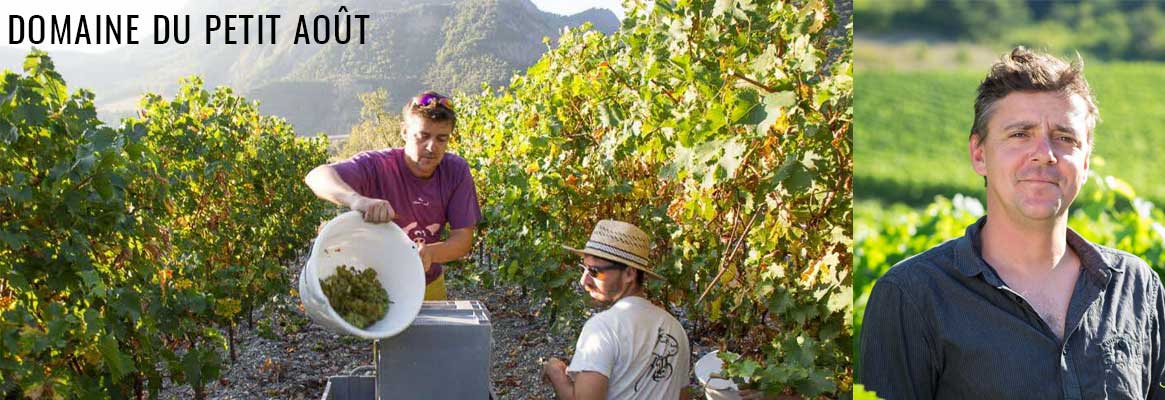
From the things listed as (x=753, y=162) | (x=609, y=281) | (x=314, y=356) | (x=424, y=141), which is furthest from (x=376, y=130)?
(x=753, y=162)

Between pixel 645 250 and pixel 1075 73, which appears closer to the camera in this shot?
pixel 1075 73

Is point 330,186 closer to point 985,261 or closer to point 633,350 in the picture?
point 633,350

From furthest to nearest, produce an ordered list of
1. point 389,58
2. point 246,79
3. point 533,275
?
point 246,79
point 389,58
point 533,275

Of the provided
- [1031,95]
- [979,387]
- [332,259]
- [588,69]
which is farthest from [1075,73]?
[588,69]

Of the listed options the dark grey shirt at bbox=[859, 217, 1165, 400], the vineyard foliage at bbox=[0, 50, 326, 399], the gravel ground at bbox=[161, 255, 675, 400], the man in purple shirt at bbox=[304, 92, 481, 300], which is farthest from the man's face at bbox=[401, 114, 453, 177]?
the gravel ground at bbox=[161, 255, 675, 400]

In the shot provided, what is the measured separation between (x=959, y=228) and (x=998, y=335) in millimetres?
664

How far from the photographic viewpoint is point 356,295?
8.99 ft

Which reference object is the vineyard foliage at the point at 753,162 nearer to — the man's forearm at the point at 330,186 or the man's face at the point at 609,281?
the man's face at the point at 609,281

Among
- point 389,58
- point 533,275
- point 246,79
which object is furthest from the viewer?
point 246,79

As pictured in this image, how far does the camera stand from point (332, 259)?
2754 mm

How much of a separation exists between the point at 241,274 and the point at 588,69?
10.2ft

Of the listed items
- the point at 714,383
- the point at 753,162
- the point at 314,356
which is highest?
the point at 753,162

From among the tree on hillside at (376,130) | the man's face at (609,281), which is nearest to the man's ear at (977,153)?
the man's face at (609,281)

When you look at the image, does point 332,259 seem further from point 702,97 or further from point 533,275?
point 533,275
